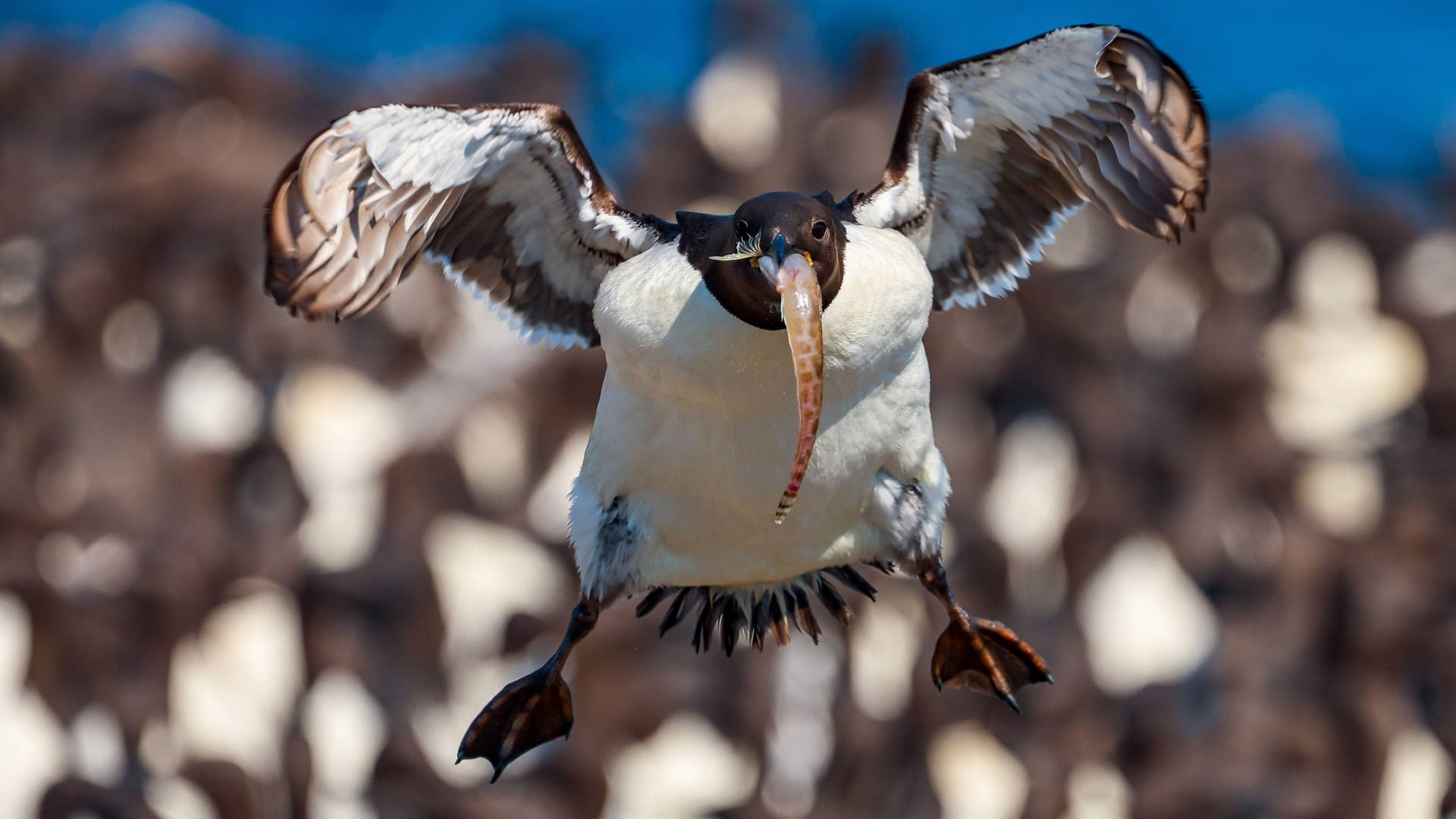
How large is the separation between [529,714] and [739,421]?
4.75 ft

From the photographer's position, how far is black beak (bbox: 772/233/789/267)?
151 inches

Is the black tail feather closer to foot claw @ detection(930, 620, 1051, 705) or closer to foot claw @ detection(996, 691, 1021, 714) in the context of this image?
foot claw @ detection(930, 620, 1051, 705)

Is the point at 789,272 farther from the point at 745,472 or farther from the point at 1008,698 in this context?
the point at 1008,698

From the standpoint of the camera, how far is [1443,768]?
609 inches

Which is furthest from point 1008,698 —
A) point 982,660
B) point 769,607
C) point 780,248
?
point 780,248

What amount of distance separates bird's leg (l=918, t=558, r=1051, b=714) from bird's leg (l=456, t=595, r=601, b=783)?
130cm

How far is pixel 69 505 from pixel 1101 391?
11801mm

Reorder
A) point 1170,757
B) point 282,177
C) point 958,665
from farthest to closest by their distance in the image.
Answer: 1. point 1170,757
2. point 958,665
3. point 282,177

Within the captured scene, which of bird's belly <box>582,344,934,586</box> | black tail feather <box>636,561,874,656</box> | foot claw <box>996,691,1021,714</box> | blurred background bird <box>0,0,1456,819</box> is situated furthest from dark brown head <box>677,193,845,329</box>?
blurred background bird <box>0,0,1456,819</box>

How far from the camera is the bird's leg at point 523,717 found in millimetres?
4992

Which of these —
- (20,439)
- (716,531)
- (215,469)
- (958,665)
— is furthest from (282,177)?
(20,439)

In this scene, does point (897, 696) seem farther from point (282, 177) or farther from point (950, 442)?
point (282, 177)

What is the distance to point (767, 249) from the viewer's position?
12.8 ft

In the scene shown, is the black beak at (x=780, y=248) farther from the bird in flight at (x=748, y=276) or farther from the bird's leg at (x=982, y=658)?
the bird's leg at (x=982, y=658)
